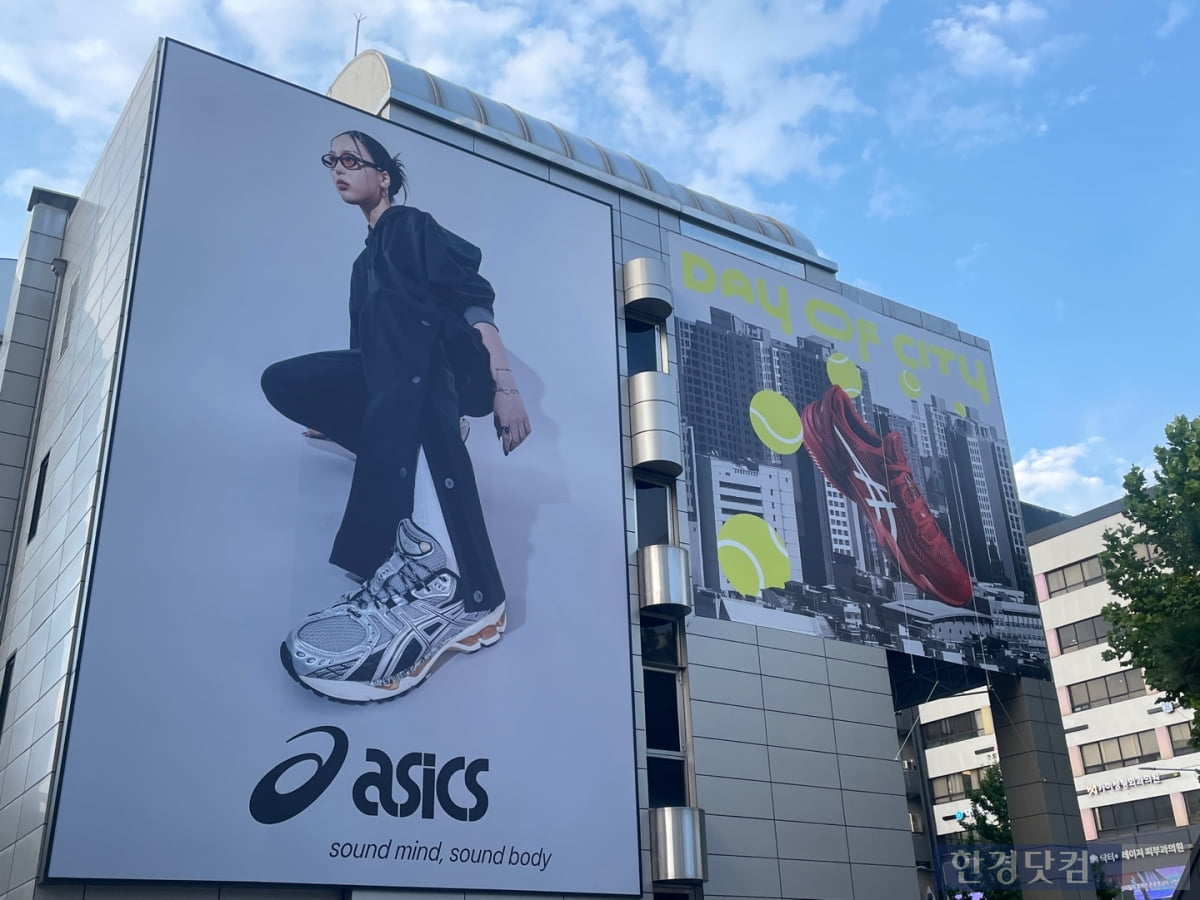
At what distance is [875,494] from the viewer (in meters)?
33.7

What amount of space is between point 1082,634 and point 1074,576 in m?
3.32

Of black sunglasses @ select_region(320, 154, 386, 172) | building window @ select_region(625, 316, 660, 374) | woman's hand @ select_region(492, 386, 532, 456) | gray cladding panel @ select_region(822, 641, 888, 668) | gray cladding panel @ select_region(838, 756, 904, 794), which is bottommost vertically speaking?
gray cladding panel @ select_region(838, 756, 904, 794)

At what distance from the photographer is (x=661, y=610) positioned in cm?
2778

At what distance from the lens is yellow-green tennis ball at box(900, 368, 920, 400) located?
3659cm

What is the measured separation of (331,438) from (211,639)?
499cm

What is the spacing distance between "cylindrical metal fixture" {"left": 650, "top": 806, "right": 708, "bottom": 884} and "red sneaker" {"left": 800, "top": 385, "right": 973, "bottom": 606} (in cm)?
1127

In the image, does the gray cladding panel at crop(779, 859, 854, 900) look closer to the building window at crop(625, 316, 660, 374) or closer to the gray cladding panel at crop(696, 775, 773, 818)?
the gray cladding panel at crop(696, 775, 773, 818)

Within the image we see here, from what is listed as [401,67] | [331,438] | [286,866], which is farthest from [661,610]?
[401,67]

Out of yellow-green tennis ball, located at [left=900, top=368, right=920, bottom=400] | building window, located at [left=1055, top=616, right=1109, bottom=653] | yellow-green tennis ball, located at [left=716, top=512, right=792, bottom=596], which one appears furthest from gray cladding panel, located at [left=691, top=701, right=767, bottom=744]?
building window, located at [left=1055, top=616, right=1109, bottom=653]

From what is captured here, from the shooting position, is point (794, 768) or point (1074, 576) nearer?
point (794, 768)

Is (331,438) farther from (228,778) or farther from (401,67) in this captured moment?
(401,67)

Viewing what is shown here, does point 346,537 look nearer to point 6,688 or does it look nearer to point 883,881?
point 6,688

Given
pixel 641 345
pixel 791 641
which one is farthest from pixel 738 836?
pixel 641 345

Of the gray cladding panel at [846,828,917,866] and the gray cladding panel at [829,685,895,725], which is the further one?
the gray cladding panel at [829,685,895,725]
